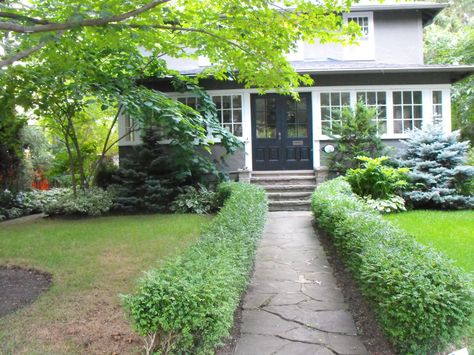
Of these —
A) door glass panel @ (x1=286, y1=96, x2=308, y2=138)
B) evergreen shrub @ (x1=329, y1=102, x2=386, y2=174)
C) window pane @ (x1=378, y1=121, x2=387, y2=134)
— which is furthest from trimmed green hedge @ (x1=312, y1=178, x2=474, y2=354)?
door glass panel @ (x1=286, y1=96, x2=308, y2=138)

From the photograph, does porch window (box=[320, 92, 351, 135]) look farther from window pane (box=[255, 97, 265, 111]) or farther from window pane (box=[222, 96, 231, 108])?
window pane (box=[222, 96, 231, 108])

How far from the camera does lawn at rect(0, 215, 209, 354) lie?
3.80 metres

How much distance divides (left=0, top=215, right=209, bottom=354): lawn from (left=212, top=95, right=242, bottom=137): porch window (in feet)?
13.0

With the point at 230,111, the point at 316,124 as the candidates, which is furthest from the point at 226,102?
the point at 316,124

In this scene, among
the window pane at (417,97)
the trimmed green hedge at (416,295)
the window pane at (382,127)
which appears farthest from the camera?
the window pane at (417,97)

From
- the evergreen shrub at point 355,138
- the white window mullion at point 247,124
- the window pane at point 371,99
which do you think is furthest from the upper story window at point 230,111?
the window pane at point 371,99

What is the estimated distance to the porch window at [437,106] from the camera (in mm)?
12956

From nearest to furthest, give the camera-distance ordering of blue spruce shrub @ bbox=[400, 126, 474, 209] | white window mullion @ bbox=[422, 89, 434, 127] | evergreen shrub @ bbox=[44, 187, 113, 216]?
blue spruce shrub @ bbox=[400, 126, 474, 209]
evergreen shrub @ bbox=[44, 187, 113, 216]
white window mullion @ bbox=[422, 89, 434, 127]

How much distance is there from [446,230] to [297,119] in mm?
6560

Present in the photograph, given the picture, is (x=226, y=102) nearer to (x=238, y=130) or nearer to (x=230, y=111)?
(x=230, y=111)

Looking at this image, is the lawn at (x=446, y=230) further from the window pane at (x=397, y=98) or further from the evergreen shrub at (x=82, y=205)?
the evergreen shrub at (x=82, y=205)

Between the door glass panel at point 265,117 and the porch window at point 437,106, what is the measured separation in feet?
15.7

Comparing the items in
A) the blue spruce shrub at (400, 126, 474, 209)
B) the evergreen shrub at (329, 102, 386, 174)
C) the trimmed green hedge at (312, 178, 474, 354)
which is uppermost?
the evergreen shrub at (329, 102, 386, 174)

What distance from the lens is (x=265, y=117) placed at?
1334 cm
